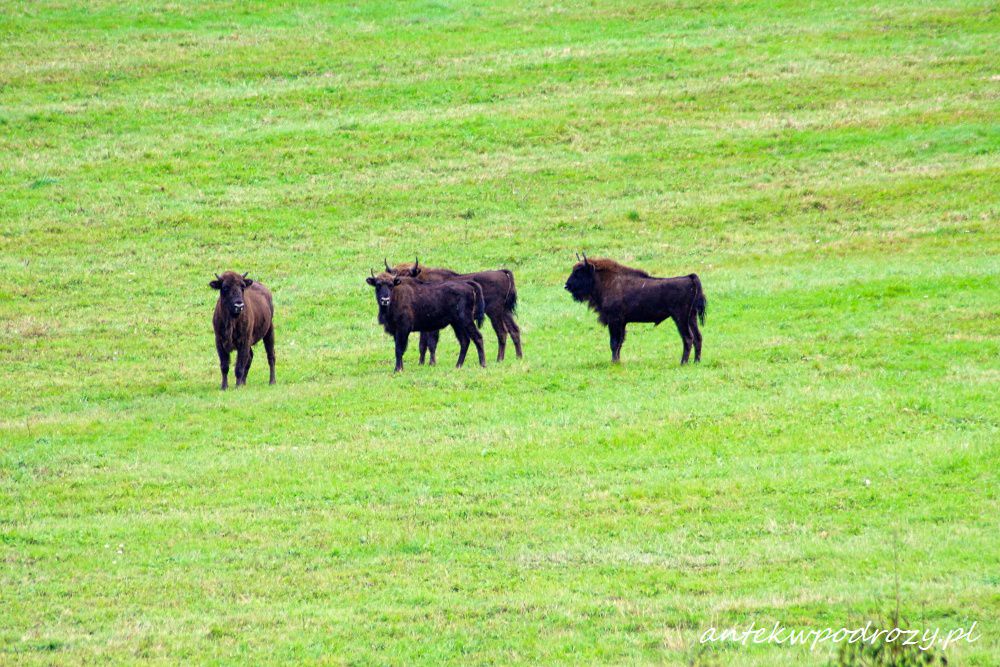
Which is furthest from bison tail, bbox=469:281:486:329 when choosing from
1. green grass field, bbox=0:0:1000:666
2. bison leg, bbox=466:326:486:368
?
green grass field, bbox=0:0:1000:666

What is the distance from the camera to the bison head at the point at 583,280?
2502 cm

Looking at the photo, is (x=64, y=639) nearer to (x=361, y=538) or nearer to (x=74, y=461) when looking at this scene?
(x=361, y=538)

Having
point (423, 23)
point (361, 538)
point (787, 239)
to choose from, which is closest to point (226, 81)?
point (423, 23)

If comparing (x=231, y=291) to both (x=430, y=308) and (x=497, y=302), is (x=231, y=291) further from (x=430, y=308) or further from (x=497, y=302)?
(x=497, y=302)

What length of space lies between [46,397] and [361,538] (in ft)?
37.9

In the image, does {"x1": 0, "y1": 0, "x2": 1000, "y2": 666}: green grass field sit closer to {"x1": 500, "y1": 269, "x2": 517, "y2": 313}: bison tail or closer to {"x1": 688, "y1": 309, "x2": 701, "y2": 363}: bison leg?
{"x1": 688, "y1": 309, "x2": 701, "y2": 363}: bison leg

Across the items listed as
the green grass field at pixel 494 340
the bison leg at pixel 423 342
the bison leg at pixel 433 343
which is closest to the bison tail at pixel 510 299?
the green grass field at pixel 494 340

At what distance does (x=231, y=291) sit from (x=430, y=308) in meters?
3.84

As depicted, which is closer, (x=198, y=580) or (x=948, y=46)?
(x=198, y=580)

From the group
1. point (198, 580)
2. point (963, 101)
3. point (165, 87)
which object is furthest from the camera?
point (165, 87)

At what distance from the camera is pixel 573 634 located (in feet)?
38.4

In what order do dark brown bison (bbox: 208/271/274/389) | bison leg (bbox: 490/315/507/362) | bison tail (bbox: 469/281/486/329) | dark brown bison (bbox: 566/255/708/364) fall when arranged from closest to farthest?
dark brown bison (bbox: 566/255/708/364) → dark brown bison (bbox: 208/271/274/389) → bison tail (bbox: 469/281/486/329) → bison leg (bbox: 490/315/507/362)

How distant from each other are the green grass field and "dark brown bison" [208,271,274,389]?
99 centimetres

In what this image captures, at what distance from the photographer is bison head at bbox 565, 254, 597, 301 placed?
25016mm
